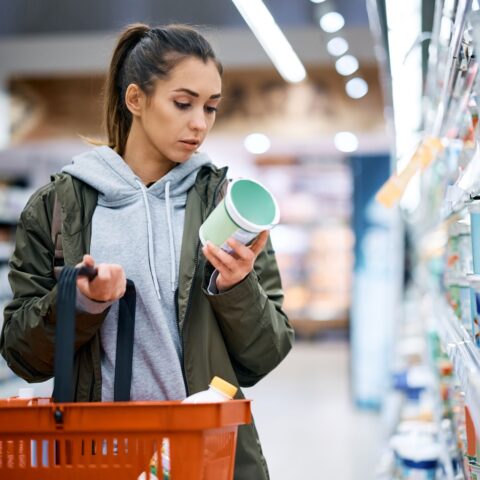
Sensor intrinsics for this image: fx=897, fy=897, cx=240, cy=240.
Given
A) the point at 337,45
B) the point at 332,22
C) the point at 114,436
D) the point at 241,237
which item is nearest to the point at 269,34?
the point at 332,22

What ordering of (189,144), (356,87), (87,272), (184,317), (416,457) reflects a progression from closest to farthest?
(87,272), (184,317), (189,144), (416,457), (356,87)

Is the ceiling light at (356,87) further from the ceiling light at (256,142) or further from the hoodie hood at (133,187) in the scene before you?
the hoodie hood at (133,187)

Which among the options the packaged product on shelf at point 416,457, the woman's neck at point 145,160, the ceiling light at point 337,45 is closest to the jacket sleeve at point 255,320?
the woman's neck at point 145,160

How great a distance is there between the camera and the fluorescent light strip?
5505 mm

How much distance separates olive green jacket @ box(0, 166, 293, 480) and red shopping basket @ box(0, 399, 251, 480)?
0.30 meters

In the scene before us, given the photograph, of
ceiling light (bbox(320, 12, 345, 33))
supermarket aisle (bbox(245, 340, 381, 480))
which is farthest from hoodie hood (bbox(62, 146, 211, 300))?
ceiling light (bbox(320, 12, 345, 33))

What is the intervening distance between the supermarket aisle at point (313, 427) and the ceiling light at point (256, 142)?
310cm

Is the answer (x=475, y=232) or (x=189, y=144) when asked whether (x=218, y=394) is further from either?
(x=475, y=232)

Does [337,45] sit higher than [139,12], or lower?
lower

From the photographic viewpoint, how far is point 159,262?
1921mm

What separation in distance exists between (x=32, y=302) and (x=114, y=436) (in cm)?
48

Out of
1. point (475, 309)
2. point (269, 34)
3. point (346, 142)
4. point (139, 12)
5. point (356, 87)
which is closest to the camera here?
point (475, 309)

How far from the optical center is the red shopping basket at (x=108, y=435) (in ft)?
4.78

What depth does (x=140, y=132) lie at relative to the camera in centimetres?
208
